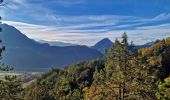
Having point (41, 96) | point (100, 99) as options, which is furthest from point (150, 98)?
point (41, 96)

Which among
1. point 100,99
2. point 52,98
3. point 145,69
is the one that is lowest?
point 52,98

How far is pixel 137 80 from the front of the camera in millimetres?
45969

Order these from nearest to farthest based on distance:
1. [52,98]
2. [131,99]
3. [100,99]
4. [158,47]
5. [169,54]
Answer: [131,99], [100,99], [52,98], [169,54], [158,47]

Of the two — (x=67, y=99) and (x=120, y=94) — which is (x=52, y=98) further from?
(x=120, y=94)

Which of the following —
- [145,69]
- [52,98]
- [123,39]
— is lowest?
[52,98]

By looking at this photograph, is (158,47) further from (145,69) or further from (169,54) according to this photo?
(145,69)

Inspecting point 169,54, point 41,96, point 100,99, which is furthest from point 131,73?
point 169,54

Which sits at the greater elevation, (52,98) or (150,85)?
(150,85)

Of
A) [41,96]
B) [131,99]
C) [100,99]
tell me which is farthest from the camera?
[41,96]

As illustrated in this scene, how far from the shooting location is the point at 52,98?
4872 inches

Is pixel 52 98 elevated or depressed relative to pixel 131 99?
depressed

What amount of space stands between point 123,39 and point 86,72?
495ft

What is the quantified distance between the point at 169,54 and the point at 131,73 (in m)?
113

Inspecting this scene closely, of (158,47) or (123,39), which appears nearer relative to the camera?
(123,39)
